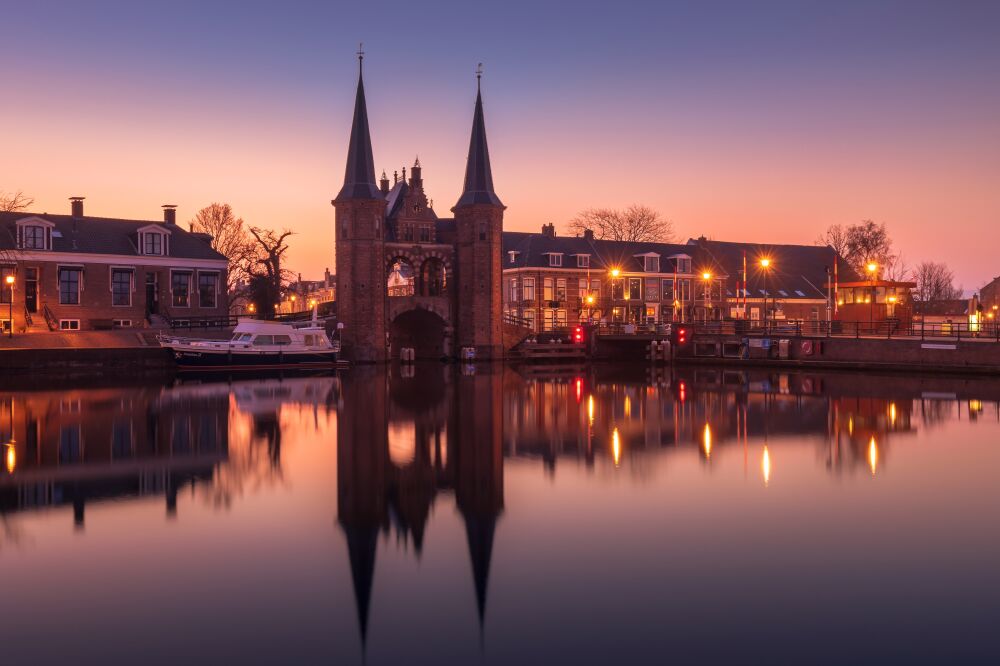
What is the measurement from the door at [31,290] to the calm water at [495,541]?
2632cm

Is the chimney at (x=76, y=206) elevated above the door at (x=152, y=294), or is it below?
above

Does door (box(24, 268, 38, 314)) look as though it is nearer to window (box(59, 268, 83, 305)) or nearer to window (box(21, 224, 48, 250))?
window (box(59, 268, 83, 305))

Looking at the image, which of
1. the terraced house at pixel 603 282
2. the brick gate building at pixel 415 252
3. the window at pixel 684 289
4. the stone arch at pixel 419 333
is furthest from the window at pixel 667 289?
the stone arch at pixel 419 333

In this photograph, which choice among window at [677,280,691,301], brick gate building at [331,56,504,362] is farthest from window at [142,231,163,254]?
window at [677,280,691,301]

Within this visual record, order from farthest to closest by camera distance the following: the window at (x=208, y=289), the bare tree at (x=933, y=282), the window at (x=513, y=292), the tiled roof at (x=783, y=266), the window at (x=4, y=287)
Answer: the bare tree at (x=933, y=282) < the tiled roof at (x=783, y=266) < the window at (x=513, y=292) < the window at (x=208, y=289) < the window at (x=4, y=287)

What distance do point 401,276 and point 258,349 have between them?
54.8m

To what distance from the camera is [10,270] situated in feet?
152

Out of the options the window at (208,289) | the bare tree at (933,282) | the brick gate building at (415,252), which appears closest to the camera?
the brick gate building at (415,252)

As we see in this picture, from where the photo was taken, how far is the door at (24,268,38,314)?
47.9m

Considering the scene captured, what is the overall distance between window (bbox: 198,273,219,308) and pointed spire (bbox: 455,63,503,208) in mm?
16564

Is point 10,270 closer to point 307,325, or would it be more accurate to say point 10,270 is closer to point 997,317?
point 307,325

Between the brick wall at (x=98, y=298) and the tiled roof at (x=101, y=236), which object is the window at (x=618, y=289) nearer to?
the tiled roof at (x=101, y=236)

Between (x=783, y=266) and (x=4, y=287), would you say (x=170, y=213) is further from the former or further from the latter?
(x=783, y=266)

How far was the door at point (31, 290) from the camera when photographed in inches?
1887
